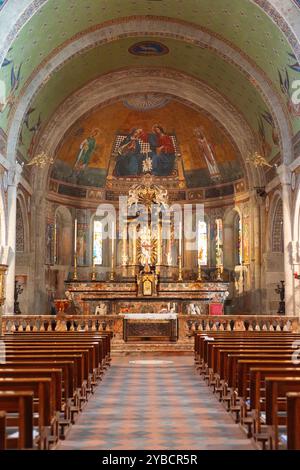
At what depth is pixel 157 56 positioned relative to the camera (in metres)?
31.0

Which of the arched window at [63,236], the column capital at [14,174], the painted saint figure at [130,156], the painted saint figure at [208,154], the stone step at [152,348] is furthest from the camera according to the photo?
the painted saint figure at [130,156]

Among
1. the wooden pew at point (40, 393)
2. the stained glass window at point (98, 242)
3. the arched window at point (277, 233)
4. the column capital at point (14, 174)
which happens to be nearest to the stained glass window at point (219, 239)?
the arched window at point (277, 233)

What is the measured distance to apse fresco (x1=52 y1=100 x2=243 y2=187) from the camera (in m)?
33.9

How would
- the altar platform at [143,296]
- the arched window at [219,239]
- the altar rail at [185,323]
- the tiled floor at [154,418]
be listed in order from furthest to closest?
1. the arched window at [219,239]
2. the altar platform at [143,296]
3. the altar rail at [185,323]
4. the tiled floor at [154,418]

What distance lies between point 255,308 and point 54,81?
45.7 feet

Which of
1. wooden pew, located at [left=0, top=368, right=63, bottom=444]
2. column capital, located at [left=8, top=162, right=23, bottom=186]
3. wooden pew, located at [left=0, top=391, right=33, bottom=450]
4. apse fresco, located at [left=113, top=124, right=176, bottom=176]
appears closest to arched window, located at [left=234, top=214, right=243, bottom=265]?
apse fresco, located at [left=113, top=124, right=176, bottom=176]

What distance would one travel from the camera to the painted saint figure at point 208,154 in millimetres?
34594

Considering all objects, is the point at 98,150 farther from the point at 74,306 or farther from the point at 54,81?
the point at 74,306

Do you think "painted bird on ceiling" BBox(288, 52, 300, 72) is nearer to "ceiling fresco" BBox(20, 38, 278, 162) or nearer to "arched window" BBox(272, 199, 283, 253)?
"ceiling fresco" BBox(20, 38, 278, 162)

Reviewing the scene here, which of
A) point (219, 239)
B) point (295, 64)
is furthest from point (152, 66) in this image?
point (295, 64)

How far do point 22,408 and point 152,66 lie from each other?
28163 mm

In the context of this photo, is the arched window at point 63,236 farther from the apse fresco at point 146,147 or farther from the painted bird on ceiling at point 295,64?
the painted bird on ceiling at point 295,64

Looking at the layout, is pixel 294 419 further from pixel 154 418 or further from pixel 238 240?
pixel 238 240
